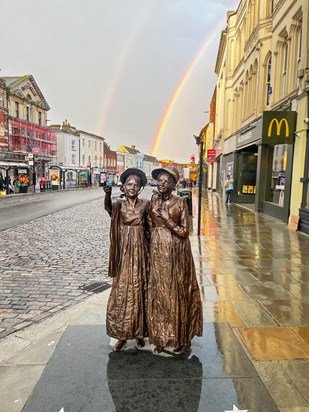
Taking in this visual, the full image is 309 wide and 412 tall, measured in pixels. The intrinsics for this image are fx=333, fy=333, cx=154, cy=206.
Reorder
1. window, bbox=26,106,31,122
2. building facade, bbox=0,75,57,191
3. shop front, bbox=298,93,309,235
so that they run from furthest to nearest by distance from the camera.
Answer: window, bbox=26,106,31,122
building facade, bbox=0,75,57,191
shop front, bbox=298,93,309,235

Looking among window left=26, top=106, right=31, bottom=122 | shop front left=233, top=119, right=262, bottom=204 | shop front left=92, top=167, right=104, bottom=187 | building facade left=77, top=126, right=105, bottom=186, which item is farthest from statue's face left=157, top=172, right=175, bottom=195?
shop front left=92, top=167, right=104, bottom=187

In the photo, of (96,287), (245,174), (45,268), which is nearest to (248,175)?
Answer: (245,174)

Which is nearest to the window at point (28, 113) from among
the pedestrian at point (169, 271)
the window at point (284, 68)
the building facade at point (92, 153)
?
the building facade at point (92, 153)

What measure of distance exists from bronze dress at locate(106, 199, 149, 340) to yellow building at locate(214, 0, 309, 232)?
8.58 meters

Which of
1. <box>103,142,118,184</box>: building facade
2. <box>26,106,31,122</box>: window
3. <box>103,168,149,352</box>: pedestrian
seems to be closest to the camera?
<box>103,168,149,352</box>: pedestrian

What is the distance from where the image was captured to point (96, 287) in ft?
17.5

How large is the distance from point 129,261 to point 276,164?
12190mm

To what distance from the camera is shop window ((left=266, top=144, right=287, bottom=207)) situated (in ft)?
41.2

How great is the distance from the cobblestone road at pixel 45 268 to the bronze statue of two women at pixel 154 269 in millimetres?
1649

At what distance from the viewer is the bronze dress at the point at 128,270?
300 cm

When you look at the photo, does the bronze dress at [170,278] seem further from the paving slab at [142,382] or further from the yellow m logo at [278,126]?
the yellow m logo at [278,126]

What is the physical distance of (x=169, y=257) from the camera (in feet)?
9.48

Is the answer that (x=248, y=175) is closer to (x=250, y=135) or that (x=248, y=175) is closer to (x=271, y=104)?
(x=250, y=135)

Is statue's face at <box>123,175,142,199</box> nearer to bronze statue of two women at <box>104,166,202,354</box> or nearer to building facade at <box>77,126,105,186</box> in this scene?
bronze statue of two women at <box>104,166,202,354</box>
